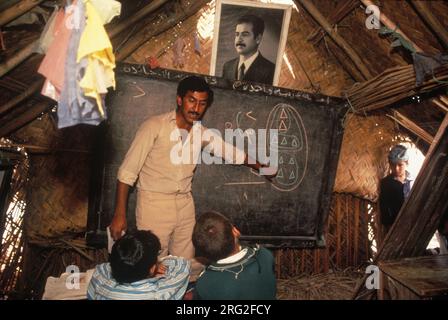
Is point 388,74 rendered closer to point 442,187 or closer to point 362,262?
point 442,187

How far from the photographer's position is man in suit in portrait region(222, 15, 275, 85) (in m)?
3.43

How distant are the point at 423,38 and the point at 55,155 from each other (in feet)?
12.0

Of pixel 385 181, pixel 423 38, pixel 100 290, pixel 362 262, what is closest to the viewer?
pixel 100 290

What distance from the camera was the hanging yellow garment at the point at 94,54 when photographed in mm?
1722

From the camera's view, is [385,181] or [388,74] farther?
[385,181]

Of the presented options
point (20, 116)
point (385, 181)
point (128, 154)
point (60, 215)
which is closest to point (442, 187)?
point (385, 181)

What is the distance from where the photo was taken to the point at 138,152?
301 centimetres

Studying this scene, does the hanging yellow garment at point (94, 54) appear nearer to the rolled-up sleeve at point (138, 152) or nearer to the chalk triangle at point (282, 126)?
the rolled-up sleeve at point (138, 152)

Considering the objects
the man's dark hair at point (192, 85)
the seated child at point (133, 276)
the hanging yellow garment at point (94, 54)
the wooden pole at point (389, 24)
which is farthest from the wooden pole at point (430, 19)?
the seated child at point (133, 276)

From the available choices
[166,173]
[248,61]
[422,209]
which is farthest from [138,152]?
[422,209]

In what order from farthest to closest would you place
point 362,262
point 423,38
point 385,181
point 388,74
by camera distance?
point 362,262 → point 385,181 → point 388,74 → point 423,38

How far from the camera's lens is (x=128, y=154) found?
302 cm

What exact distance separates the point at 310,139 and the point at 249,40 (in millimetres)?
1286

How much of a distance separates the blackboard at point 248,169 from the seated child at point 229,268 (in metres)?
1.09
